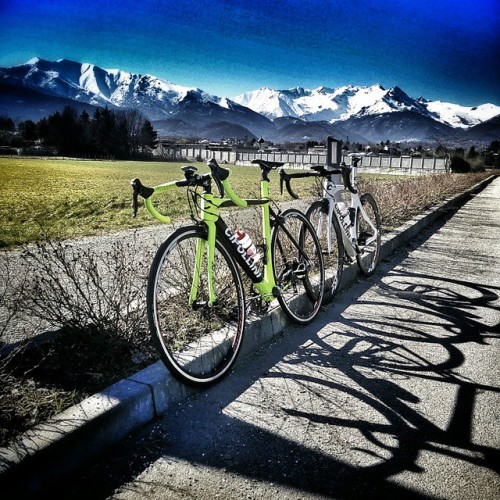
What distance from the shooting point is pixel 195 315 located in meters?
3.67

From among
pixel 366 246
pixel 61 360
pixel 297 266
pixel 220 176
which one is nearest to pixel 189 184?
pixel 220 176

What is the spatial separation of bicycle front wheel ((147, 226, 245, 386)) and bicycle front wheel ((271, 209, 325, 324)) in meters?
0.63

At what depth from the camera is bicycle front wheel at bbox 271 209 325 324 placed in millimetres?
4262

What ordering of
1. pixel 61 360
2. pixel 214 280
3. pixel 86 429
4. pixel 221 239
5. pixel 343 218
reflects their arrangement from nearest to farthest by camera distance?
pixel 86 429, pixel 61 360, pixel 221 239, pixel 214 280, pixel 343 218

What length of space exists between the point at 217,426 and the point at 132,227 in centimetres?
741

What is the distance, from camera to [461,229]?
1068 cm

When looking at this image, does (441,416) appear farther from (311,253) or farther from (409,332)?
(311,253)

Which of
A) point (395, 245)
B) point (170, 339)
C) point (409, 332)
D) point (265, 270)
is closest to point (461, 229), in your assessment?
point (395, 245)

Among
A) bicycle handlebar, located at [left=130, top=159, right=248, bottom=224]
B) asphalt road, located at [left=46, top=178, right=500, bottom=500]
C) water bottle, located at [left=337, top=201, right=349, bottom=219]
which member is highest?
bicycle handlebar, located at [left=130, top=159, right=248, bottom=224]

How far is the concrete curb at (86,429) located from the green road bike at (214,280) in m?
0.16

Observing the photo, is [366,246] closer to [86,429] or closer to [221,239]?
[221,239]

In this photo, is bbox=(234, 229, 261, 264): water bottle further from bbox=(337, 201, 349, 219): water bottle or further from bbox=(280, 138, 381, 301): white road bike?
bbox=(337, 201, 349, 219): water bottle

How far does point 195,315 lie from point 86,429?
1.50 m

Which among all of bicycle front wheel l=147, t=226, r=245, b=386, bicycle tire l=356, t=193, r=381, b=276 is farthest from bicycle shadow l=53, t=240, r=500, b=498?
bicycle tire l=356, t=193, r=381, b=276
